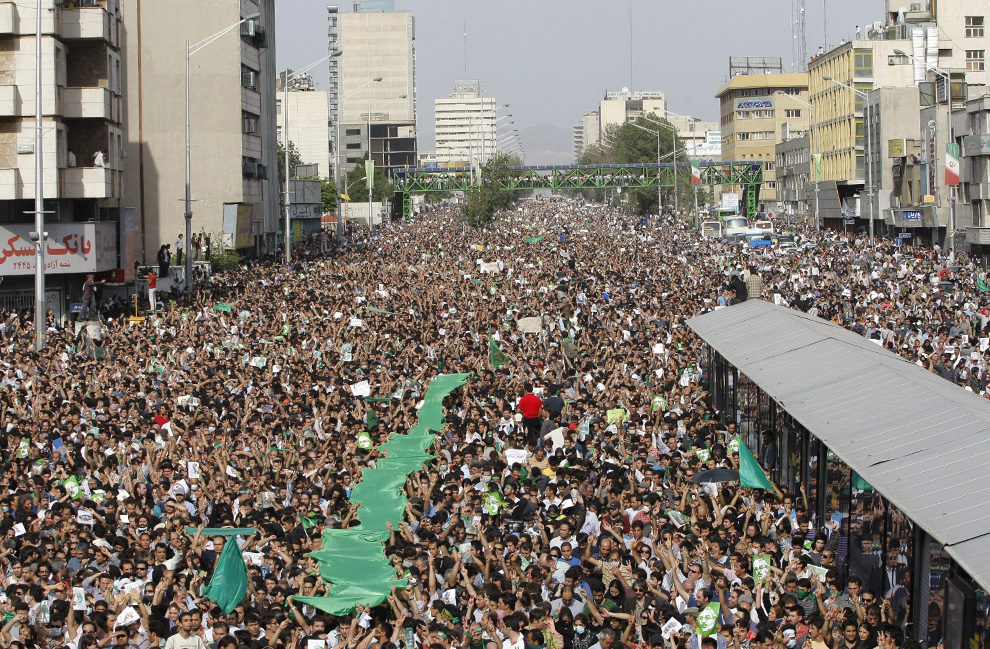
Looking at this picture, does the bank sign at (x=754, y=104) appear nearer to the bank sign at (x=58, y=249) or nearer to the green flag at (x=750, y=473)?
the bank sign at (x=58, y=249)

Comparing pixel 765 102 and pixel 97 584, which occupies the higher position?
pixel 765 102

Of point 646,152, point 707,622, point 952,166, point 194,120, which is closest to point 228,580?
point 707,622

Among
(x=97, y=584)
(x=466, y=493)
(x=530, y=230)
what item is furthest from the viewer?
(x=530, y=230)

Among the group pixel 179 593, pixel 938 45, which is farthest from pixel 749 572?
pixel 938 45

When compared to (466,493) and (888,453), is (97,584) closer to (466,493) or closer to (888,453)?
(466,493)

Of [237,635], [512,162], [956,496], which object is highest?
[512,162]

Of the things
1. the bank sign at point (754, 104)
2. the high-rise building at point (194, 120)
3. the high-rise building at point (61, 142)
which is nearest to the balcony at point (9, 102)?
the high-rise building at point (61, 142)

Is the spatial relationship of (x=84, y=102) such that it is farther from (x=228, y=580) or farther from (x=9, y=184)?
(x=228, y=580)

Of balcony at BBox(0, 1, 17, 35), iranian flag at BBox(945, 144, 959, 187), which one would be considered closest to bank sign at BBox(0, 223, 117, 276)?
balcony at BBox(0, 1, 17, 35)
